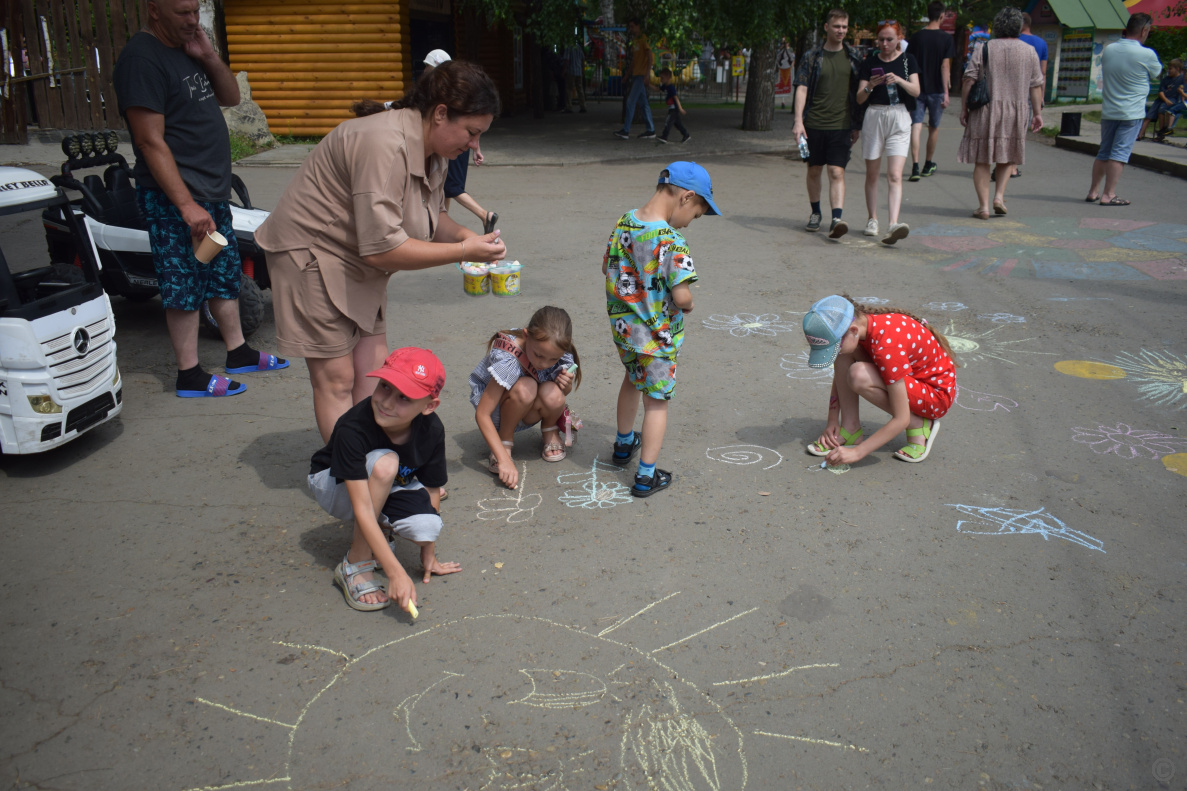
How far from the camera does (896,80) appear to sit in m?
7.63

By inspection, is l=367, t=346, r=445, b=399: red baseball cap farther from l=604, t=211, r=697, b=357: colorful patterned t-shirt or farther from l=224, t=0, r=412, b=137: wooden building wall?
l=224, t=0, r=412, b=137: wooden building wall

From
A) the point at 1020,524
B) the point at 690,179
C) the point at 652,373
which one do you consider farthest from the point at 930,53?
the point at 652,373

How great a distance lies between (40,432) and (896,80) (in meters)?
7.08

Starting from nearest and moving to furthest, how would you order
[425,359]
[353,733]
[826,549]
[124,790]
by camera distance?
[124,790], [353,733], [425,359], [826,549]

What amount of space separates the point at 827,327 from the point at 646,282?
79 cm

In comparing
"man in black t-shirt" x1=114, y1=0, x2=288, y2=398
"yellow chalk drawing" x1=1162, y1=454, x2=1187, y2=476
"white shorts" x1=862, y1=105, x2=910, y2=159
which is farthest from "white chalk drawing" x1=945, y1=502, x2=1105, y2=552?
"white shorts" x1=862, y1=105, x2=910, y2=159

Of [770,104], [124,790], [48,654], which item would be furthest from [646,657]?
[770,104]

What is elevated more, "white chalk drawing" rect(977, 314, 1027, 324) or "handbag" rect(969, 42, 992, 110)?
"handbag" rect(969, 42, 992, 110)

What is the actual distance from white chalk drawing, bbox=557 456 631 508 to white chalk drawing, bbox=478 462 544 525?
0.14m

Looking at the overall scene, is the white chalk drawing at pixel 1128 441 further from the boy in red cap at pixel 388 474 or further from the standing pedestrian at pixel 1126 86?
the standing pedestrian at pixel 1126 86

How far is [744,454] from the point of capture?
13.5 feet

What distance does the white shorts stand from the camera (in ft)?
25.4

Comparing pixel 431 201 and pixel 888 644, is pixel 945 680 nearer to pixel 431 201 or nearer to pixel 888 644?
pixel 888 644

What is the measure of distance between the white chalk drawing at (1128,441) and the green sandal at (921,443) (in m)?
0.79
